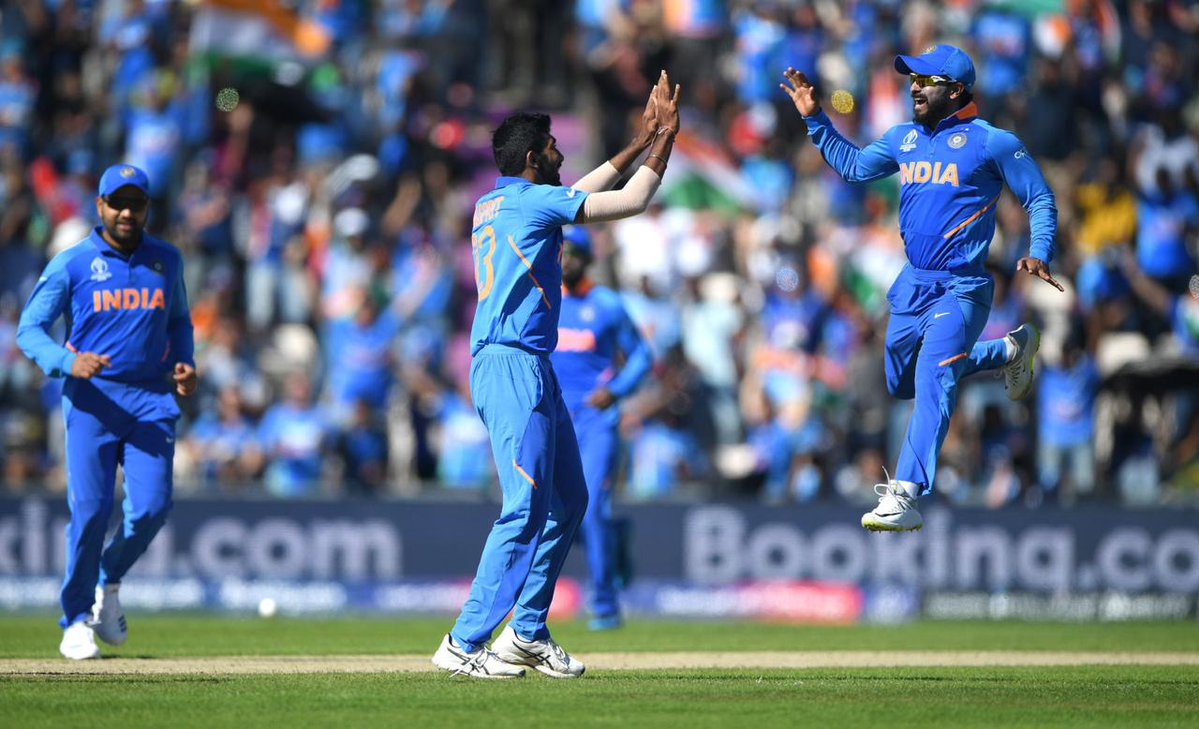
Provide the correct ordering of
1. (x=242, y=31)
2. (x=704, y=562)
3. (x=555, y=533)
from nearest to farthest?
(x=555, y=533)
(x=704, y=562)
(x=242, y=31)

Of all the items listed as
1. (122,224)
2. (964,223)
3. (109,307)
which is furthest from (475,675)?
(122,224)

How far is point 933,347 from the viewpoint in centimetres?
1106

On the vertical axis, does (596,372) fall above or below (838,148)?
below

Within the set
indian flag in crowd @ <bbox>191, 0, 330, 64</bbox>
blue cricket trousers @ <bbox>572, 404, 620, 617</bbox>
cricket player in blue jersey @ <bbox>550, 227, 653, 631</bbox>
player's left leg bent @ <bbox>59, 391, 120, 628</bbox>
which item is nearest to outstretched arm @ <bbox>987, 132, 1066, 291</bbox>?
cricket player in blue jersey @ <bbox>550, 227, 653, 631</bbox>

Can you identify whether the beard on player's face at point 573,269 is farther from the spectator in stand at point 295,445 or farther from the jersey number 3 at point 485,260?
the spectator in stand at point 295,445

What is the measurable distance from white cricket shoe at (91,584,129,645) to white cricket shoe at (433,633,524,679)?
9.95 ft

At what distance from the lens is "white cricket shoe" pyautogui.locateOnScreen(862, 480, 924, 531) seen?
10625 mm

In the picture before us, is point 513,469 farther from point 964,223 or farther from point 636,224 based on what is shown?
point 636,224

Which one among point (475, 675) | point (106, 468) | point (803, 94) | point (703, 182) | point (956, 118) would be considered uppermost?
point (703, 182)

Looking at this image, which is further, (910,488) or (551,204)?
(910,488)

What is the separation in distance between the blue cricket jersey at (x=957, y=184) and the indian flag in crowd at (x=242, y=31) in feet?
43.1

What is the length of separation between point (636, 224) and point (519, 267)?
1131cm

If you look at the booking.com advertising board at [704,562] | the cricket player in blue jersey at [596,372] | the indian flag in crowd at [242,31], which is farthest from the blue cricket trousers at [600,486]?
the indian flag in crowd at [242,31]

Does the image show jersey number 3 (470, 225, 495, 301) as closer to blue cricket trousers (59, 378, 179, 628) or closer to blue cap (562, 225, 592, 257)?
blue cricket trousers (59, 378, 179, 628)
